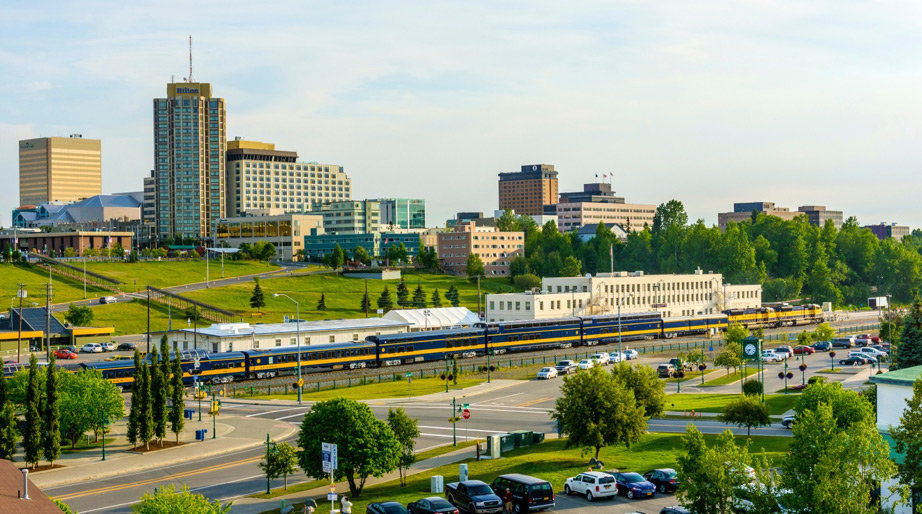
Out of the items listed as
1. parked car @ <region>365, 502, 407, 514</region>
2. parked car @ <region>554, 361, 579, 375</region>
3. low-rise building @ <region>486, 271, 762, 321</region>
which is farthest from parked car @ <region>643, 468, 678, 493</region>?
low-rise building @ <region>486, 271, 762, 321</region>

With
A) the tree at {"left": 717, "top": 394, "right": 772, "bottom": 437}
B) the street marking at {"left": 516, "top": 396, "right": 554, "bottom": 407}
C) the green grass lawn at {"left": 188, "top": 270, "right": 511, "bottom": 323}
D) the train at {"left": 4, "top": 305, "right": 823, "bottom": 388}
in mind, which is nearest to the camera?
the tree at {"left": 717, "top": 394, "right": 772, "bottom": 437}

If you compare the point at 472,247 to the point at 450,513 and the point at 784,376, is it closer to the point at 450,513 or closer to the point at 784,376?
the point at 784,376

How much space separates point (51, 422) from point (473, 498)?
2453cm

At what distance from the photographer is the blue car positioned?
37.6 meters

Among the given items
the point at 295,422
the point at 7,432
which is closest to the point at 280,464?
the point at 7,432

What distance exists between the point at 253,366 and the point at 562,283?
64922 mm

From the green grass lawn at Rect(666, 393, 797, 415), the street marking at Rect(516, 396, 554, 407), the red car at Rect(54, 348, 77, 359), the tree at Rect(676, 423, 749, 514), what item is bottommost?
the street marking at Rect(516, 396, 554, 407)

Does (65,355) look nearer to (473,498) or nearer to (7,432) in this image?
(7,432)

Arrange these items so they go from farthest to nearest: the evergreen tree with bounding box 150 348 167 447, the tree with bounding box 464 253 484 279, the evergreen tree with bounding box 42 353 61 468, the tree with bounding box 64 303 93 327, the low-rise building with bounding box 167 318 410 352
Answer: the tree with bounding box 464 253 484 279
the tree with bounding box 64 303 93 327
the low-rise building with bounding box 167 318 410 352
the evergreen tree with bounding box 150 348 167 447
the evergreen tree with bounding box 42 353 61 468

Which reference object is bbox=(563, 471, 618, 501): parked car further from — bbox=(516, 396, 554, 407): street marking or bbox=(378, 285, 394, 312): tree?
bbox=(378, 285, 394, 312): tree

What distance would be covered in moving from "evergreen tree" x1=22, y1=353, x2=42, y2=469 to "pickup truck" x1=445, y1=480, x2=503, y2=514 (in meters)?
22.3

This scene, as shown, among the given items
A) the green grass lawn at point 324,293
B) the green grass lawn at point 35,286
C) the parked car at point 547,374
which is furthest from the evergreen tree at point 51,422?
the green grass lawn at point 35,286

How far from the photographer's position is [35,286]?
422ft

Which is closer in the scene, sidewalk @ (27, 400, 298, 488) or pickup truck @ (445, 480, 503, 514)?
pickup truck @ (445, 480, 503, 514)
